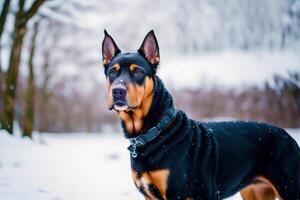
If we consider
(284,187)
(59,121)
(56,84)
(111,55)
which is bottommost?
(59,121)

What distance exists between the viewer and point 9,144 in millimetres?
12367

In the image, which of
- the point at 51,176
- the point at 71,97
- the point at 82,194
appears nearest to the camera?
the point at 82,194

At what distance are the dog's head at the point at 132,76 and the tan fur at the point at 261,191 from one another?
1712 millimetres

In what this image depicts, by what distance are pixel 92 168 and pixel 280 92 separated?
1618 centimetres

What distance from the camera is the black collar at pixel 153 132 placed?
4.54 meters

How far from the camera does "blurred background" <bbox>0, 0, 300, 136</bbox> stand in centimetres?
2544

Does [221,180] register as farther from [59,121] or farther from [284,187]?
[59,121]

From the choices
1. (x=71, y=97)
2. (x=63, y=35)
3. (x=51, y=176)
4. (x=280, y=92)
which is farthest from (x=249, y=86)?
(x=51, y=176)

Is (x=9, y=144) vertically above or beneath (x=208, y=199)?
beneath

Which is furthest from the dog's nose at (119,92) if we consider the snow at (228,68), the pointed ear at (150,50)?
the snow at (228,68)

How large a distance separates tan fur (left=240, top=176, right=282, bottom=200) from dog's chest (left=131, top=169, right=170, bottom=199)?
1.35m

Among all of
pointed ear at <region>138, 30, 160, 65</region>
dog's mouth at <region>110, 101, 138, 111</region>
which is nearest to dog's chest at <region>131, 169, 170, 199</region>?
dog's mouth at <region>110, 101, 138, 111</region>

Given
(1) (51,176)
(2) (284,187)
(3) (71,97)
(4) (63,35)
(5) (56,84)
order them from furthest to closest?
(3) (71,97), (5) (56,84), (4) (63,35), (1) (51,176), (2) (284,187)

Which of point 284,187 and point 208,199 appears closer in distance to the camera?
point 208,199
